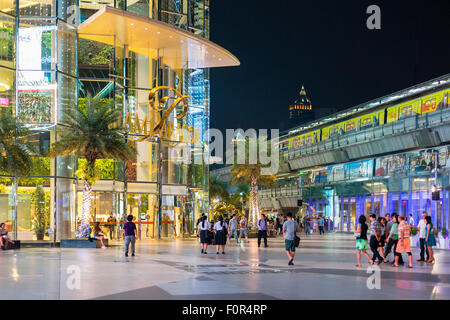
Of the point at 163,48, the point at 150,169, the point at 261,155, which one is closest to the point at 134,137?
the point at 150,169

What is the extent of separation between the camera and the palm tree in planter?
33.3 meters

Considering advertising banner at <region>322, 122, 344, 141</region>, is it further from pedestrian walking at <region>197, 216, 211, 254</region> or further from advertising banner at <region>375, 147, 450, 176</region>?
pedestrian walking at <region>197, 216, 211, 254</region>

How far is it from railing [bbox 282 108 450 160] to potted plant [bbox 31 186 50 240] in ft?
87.3

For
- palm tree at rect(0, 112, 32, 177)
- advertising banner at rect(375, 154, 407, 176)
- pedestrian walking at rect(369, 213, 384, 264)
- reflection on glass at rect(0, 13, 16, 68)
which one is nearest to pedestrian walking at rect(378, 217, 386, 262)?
pedestrian walking at rect(369, 213, 384, 264)

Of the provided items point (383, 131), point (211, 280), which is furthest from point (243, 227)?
point (211, 280)

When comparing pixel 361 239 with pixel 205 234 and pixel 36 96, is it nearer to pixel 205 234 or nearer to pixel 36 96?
pixel 205 234

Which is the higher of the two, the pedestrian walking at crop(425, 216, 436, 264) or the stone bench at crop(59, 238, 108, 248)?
the pedestrian walking at crop(425, 216, 436, 264)

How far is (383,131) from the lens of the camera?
5500 cm

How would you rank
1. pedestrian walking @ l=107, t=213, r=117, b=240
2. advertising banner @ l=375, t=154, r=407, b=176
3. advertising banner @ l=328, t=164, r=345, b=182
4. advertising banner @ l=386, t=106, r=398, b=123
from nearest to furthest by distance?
pedestrian walking @ l=107, t=213, r=117, b=240 < advertising banner @ l=375, t=154, r=407, b=176 < advertising banner @ l=386, t=106, r=398, b=123 < advertising banner @ l=328, t=164, r=345, b=182

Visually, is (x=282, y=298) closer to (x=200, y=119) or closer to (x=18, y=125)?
(x=18, y=125)

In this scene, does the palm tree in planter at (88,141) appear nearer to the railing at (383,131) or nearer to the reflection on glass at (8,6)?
the reflection on glass at (8,6)

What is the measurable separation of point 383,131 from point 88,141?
29.9 metres

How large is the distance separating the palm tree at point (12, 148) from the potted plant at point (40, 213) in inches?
153

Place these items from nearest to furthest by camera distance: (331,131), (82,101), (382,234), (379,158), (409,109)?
(382,234) < (82,101) < (409,109) < (379,158) < (331,131)
